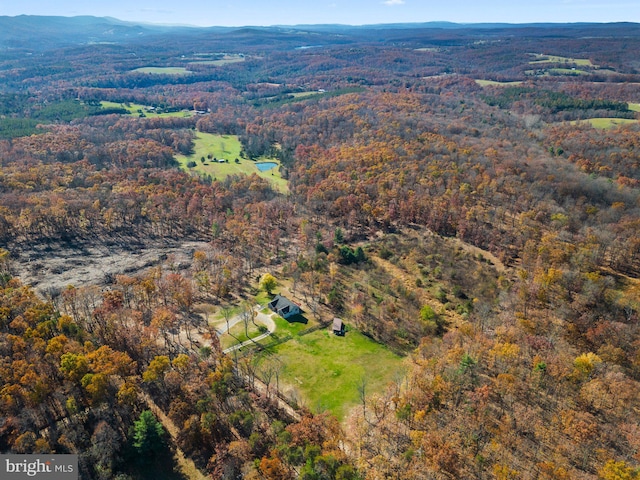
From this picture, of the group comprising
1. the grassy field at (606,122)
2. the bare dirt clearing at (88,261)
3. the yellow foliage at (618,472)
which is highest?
the grassy field at (606,122)

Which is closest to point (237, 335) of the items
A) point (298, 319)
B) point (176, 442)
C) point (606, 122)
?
point (298, 319)

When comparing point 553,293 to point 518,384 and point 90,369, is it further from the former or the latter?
point 90,369

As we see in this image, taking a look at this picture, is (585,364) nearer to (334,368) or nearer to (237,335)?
(334,368)

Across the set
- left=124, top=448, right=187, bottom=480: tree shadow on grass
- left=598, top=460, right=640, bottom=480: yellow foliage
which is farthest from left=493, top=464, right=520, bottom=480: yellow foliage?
left=124, top=448, right=187, bottom=480: tree shadow on grass

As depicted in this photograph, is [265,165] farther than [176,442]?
Yes

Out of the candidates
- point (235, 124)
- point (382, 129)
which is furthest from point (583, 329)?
point (235, 124)

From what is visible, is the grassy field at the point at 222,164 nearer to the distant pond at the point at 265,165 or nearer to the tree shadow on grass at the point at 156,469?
the distant pond at the point at 265,165

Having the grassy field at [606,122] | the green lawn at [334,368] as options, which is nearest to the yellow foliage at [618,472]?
the green lawn at [334,368]
